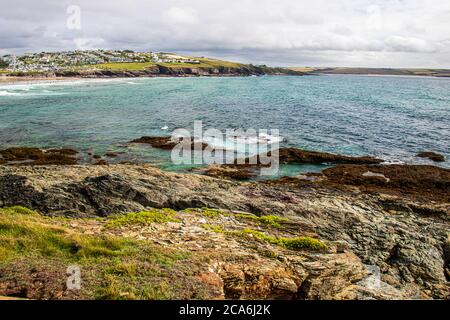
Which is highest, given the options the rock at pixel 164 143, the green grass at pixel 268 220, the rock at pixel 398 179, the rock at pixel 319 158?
the rock at pixel 164 143

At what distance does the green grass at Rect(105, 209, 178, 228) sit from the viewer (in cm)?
1363

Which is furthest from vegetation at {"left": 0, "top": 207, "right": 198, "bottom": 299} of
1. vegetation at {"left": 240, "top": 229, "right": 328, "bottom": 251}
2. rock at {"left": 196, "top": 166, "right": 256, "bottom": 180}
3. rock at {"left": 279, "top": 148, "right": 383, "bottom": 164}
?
rock at {"left": 279, "top": 148, "right": 383, "bottom": 164}

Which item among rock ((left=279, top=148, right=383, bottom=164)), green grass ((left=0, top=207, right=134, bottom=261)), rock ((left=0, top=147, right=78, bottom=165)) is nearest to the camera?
green grass ((left=0, top=207, right=134, bottom=261))

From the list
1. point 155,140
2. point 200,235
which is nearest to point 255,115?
point 155,140

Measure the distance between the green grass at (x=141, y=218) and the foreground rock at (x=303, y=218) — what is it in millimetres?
902

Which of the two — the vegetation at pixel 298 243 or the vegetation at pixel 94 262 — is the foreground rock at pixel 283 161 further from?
the vegetation at pixel 94 262

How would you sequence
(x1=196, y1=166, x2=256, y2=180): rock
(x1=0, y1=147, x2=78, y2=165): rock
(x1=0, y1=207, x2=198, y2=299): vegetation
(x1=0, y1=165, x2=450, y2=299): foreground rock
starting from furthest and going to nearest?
(x1=0, y1=147, x2=78, y2=165): rock, (x1=196, y1=166, x2=256, y2=180): rock, (x1=0, y1=165, x2=450, y2=299): foreground rock, (x1=0, y1=207, x2=198, y2=299): vegetation

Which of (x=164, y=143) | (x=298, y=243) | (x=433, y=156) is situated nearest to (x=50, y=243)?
(x=298, y=243)

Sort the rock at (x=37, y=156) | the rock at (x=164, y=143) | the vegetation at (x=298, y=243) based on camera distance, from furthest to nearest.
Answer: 1. the rock at (x=164, y=143)
2. the rock at (x=37, y=156)
3. the vegetation at (x=298, y=243)

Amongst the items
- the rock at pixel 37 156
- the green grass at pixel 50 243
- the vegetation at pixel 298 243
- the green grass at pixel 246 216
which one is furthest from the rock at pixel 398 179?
the rock at pixel 37 156

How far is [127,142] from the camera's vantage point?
41.6 m

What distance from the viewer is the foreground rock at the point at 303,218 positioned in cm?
1054

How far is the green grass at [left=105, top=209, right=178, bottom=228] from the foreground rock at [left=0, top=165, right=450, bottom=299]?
90 centimetres

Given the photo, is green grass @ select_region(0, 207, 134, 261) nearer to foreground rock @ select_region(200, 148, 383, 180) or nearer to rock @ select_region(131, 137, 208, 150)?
foreground rock @ select_region(200, 148, 383, 180)
